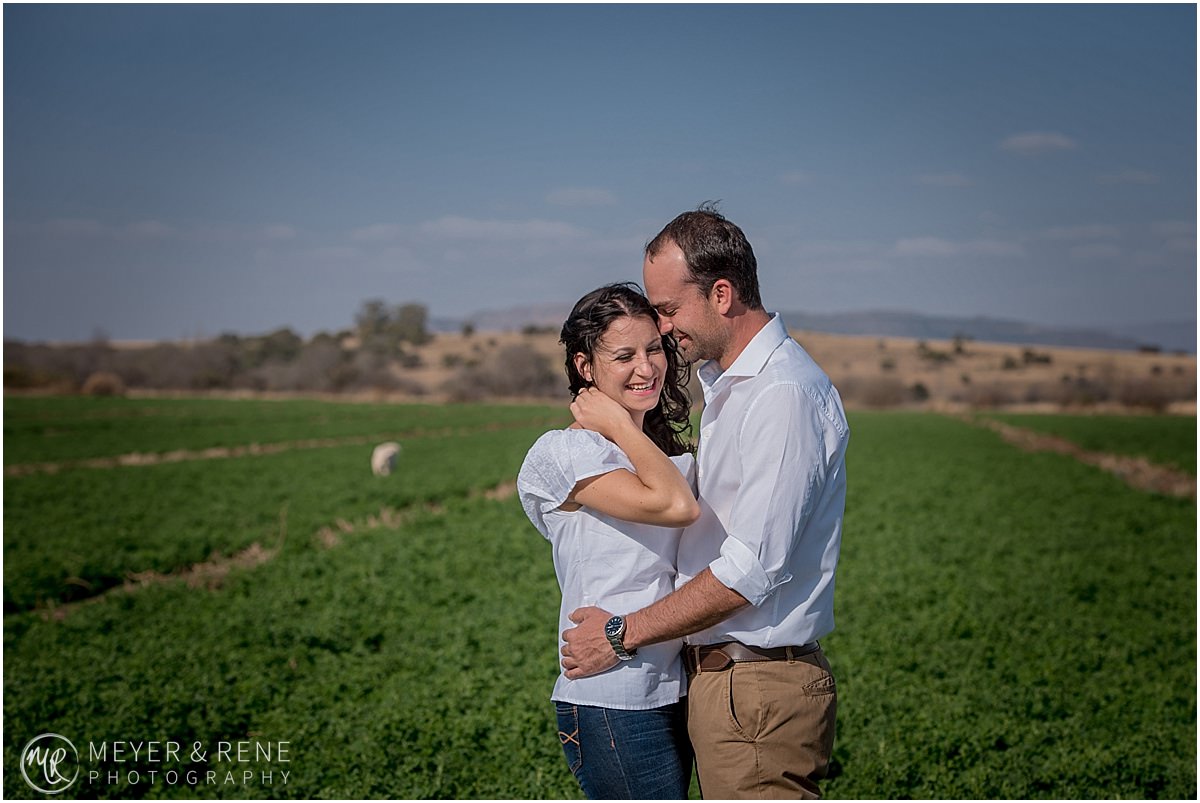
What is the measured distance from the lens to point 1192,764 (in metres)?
7.06

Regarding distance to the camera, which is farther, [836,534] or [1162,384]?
[1162,384]

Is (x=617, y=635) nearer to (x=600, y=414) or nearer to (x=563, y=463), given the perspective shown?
(x=563, y=463)

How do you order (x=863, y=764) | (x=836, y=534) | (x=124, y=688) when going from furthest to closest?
(x=124, y=688)
(x=863, y=764)
(x=836, y=534)

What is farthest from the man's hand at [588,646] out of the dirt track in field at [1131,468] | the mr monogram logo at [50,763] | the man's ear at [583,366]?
the dirt track in field at [1131,468]

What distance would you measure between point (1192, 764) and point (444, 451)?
2423 centimetres

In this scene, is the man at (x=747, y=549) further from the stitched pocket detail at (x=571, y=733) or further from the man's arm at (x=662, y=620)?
the stitched pocket detail at (x=571, y=733)

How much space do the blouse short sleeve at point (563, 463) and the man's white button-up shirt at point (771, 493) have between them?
0.33 m

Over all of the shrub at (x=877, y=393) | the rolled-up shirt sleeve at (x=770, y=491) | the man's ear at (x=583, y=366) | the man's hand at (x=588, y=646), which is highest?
the man's ear at (x=583, y=366)

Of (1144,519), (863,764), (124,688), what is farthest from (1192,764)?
(1144,519)

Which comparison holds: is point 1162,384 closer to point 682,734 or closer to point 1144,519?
point 1144,519

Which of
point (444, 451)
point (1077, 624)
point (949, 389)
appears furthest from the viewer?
point (949, 389)

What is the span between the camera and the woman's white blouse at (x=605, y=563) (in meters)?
3.17

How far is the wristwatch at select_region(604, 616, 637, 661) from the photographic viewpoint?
3.11 meters

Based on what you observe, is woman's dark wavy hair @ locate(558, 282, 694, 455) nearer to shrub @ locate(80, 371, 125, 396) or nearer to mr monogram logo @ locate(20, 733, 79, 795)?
mr monogram logo @ locate(20, 733, 79, 795)
